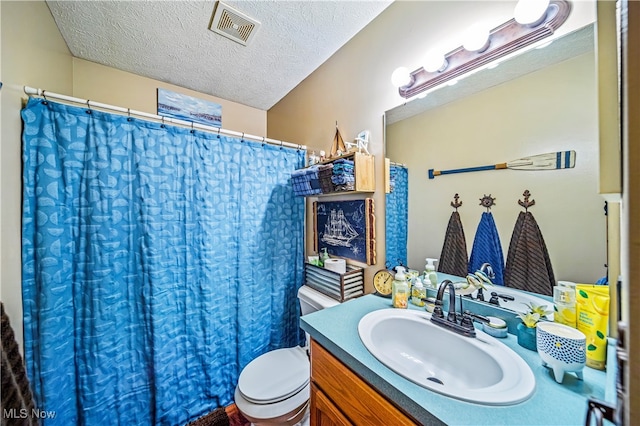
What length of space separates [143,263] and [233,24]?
57.4 inches

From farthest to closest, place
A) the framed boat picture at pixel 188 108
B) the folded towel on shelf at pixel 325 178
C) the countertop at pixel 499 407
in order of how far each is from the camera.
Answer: the framed boat picture at pixel 188 108
the folded towel on shelf at pixel 325 178
the countertop at pixel 499 407

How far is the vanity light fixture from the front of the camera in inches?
31.1

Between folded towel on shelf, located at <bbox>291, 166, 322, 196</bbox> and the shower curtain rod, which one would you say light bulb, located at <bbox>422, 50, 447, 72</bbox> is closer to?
folded towel on shelf, located at <bbox>291, 166, 322, 196</bbox>

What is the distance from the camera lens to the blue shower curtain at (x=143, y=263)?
107cm

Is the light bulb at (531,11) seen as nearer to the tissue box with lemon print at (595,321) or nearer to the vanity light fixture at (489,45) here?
the vanity light fixture at (489,45)

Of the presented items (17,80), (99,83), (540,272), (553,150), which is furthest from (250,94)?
(540,272)

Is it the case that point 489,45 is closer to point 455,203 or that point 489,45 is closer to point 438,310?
point 455,203

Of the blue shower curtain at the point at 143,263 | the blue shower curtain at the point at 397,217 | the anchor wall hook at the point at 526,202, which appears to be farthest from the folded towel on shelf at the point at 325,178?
the anchor wall hook at the point at 526,202

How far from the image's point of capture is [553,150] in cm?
80

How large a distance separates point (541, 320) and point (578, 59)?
2.94ft

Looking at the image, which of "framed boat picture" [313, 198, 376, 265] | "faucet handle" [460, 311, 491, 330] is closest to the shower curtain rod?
"framed boat picture" [313, 198, 376, 265]

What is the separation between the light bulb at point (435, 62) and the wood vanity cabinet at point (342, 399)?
131 centimetres

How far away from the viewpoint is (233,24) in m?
1.33

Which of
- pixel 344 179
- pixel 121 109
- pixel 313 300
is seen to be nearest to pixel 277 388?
pixel 313 300
